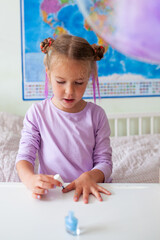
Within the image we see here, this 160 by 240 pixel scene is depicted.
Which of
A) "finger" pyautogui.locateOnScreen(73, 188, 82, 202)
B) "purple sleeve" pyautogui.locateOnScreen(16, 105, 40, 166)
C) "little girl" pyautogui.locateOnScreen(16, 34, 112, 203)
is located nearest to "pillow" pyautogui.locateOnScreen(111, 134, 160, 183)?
"little girl" pyautogui.locateOnScreen(16, 34, 112, 203)

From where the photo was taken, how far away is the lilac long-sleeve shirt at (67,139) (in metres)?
0.80

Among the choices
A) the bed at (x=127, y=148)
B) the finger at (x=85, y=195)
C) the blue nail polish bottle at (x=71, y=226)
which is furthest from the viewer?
the bed at (x=127, y=148)

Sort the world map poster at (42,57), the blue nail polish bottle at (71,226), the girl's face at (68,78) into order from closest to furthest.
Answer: the blue nail polish bottle at (71,226), the girl's face at (68,78), the world map poster at (42,57)

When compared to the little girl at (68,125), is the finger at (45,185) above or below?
below

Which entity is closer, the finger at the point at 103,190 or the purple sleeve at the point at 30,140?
the finger at the point at 103,190

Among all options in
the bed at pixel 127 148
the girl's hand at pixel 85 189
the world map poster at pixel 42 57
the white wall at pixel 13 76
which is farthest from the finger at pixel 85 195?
the world map poster at pixel 42 57

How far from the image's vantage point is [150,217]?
0.48 m

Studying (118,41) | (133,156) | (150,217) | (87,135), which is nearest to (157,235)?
(150,217)

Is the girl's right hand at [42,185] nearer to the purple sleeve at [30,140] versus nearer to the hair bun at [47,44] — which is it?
the purple sleeve at [30,140]

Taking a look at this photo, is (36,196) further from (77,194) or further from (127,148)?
(127,148)

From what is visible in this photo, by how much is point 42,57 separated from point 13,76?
230mm

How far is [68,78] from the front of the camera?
701mm

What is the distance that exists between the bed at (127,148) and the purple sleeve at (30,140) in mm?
375

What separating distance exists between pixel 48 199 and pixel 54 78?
32 cm
